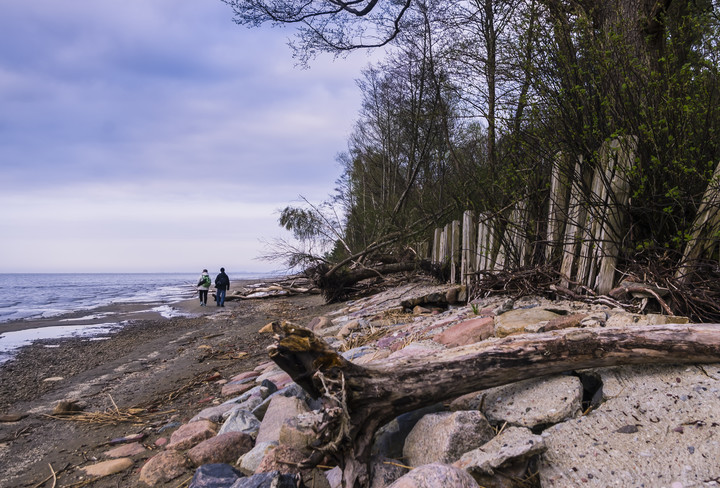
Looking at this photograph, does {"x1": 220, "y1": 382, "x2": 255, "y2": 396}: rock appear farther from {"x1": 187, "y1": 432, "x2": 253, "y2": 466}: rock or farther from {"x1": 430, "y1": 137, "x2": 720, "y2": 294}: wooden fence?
{"x1": 430, "y1": 137, "x2": 720, "y2": 294}: wooden fence

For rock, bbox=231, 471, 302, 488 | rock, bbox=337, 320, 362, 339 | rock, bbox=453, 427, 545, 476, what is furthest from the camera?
rock, bbox=337, 320, 362, 339

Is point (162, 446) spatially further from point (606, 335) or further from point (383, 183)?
point (383, 183)

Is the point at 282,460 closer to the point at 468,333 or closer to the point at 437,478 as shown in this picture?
the point at 437,478

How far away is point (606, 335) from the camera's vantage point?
2.30 metres

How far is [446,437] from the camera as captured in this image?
78.2 inches

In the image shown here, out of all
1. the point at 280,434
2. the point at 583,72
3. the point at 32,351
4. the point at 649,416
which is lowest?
the point at 32,351

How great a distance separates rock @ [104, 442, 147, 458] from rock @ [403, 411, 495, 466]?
2081mm

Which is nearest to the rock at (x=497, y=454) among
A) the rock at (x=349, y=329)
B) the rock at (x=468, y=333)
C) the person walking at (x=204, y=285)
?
the rock at (x=468, y=333)

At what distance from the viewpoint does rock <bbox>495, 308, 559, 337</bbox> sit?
307 cm

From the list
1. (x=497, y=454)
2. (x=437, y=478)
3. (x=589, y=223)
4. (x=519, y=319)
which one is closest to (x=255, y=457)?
(x=437, y=478)

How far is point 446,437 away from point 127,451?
2416 mm

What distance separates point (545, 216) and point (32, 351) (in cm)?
922

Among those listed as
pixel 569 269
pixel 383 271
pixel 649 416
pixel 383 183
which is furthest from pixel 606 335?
pixel 383 183

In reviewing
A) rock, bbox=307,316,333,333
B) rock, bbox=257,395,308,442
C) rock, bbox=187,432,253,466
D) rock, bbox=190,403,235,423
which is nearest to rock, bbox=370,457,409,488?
rock, bbox=257,395,308,442
